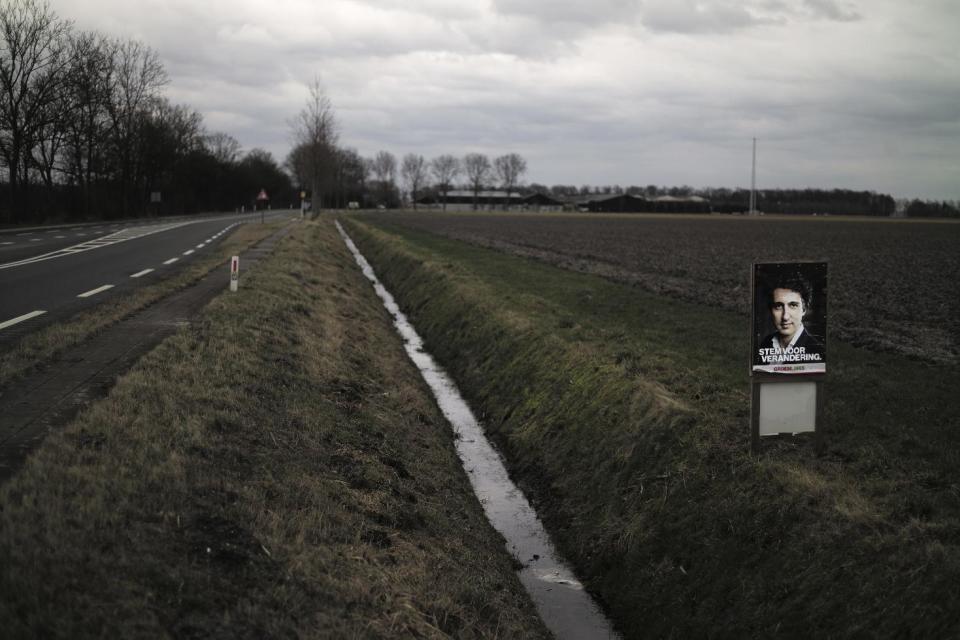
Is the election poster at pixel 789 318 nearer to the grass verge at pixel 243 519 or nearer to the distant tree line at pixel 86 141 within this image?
the grass verge at pixel 243 519

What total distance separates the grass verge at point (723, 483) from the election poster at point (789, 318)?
97cm

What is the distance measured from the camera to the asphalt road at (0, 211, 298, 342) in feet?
44.4

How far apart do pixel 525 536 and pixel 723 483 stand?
2.44 m

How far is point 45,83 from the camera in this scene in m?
46.0

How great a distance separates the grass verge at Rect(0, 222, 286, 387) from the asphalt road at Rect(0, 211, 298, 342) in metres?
0.43

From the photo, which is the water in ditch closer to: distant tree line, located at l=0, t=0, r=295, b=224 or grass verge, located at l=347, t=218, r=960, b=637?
grass verge, located at l=347, t=218, r=960, b=637

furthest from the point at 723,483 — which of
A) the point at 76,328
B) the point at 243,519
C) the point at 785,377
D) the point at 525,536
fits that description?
the point at 76,328

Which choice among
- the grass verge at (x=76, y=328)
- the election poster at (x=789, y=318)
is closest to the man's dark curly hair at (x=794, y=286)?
the election poster at (x=789, y=318)

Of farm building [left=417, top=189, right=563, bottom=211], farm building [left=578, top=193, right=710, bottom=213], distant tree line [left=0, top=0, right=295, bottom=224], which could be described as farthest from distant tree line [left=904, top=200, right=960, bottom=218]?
distant tree line [left=0, top=0, right=295, bottom=224]

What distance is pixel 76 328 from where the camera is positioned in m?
Result: 11.5

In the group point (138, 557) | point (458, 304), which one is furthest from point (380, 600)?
point (458, 304)

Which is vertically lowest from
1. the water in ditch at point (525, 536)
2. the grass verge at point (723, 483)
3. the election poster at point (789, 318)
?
the water in ditch at point (525, 536)

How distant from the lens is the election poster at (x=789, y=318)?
753 cm

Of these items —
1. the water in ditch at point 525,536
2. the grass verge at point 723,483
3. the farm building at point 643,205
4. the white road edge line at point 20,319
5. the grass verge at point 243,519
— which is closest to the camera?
the grass verge at point 243,519
